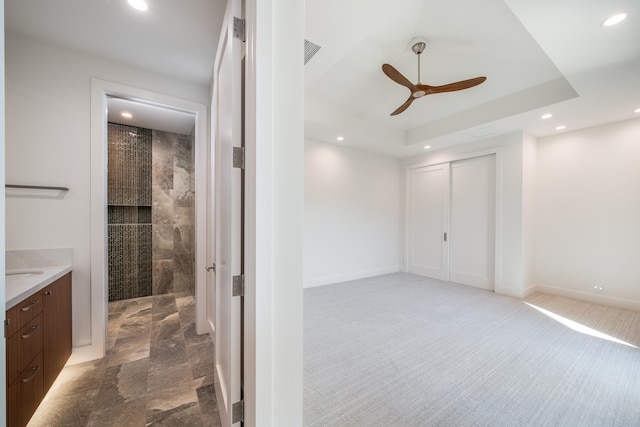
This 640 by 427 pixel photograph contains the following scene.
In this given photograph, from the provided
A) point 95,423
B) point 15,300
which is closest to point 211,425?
point 95,423

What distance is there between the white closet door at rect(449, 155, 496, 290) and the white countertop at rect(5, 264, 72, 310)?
5360 mm

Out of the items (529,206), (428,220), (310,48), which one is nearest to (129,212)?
(310,48)

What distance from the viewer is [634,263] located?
3.26 metres

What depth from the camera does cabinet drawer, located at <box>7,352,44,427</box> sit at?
1214 mm

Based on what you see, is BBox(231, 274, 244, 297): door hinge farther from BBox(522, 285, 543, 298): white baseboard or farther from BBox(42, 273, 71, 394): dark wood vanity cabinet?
BBox(522, 285, 543, 298): white baseboard

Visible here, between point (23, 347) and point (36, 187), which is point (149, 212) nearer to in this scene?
point (36, 187)

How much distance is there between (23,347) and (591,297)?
20.2ft

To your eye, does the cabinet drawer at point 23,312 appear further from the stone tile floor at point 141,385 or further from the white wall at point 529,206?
the white wall at point 529,206

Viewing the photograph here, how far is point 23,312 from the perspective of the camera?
4.37 feet

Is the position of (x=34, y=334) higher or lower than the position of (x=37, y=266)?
lower

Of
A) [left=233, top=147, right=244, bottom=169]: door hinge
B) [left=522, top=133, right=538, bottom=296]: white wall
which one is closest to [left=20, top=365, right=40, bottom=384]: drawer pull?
[left=233, top=147, right=244, bottom=169]: door hinge

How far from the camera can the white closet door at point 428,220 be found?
4.78m

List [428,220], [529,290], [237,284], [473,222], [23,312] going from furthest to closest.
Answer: [428,220] → [473,222] → [529,290] → [23,312] → [237,284]

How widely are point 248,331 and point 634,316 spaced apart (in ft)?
15.9
